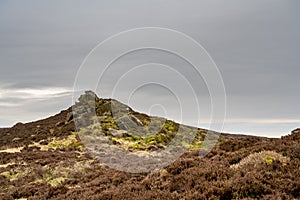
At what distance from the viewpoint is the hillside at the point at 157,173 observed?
9898 millimetres

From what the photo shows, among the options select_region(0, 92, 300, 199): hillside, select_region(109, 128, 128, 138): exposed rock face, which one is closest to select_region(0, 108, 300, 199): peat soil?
select_region(0, 92, 300, 199): hillside

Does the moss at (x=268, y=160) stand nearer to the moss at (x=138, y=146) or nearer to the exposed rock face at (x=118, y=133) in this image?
the moss at (x=138, y=146)

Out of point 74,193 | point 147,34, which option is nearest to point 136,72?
point 147,34

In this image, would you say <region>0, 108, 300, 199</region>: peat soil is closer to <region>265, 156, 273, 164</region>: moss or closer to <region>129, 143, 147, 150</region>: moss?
<region>265, 156, 273, 164</region>: moss

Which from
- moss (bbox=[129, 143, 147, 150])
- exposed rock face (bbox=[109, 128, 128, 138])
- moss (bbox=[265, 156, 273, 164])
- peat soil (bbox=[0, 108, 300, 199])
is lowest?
peat soil (bbox=[0, 108, 300, 199])

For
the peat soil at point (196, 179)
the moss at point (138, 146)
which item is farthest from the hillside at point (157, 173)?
the moss at point (138, 146)

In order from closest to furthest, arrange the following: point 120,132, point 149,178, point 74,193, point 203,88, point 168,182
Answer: point 168,182 < point 149,178 < point 74,193 < point 203,88 < point 120,132

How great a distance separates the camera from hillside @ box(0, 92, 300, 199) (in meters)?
9.90

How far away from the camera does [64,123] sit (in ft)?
155

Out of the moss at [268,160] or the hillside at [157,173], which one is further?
the moss at [268,160]

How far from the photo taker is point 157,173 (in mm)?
13336

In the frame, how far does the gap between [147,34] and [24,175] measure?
11921mm

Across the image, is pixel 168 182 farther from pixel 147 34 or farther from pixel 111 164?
pixel 111 164

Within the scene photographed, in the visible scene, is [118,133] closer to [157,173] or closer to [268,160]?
[157,173]
